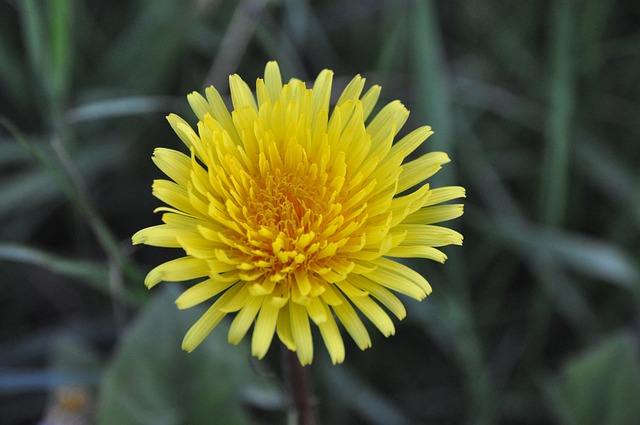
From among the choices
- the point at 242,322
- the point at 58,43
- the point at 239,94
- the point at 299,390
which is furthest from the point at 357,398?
the point at 58,43

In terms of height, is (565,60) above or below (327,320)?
above

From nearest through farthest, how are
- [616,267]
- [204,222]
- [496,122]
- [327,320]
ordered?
1. [327,320]
2. [204,222]
3. [616,267]
4. [496,122]

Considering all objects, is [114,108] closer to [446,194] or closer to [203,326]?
[203,326]

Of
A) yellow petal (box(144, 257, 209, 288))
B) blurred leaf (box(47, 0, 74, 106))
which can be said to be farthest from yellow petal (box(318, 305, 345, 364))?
blurred leaf (box(47, 0, 74, 106))

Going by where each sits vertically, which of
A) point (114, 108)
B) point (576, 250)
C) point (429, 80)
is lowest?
point (576, 250)

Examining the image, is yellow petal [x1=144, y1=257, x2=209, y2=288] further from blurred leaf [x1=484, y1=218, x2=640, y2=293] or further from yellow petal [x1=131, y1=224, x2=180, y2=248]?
blurred leaf [x1=484, y1=218, x2=640, y2=293]

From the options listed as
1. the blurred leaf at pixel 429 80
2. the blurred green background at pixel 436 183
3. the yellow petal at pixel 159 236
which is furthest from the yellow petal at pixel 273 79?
the blurred leaf at pixel 429 80

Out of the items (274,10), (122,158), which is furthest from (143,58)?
(274,10)

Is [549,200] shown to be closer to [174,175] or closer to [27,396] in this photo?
[174,175]
